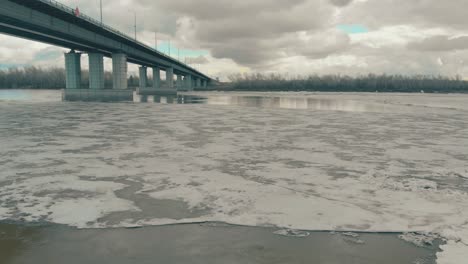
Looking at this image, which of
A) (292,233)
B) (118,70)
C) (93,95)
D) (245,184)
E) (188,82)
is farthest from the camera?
(188,82)

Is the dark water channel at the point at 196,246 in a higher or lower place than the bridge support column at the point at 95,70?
lower

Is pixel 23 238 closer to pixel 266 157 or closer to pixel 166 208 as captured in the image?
pixel 166 208

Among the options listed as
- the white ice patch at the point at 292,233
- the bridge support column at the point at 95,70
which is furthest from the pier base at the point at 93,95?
the white ice patch at the point at 292,233

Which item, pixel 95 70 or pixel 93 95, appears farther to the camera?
pixel 95 70

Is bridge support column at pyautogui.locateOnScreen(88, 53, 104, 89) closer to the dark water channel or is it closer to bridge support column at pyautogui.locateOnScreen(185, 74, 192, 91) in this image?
the dark water channel

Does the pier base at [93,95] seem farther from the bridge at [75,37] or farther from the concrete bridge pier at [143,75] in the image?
the concrete bridge pier at [143,75]

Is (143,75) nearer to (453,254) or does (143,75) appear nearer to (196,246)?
(196,246)

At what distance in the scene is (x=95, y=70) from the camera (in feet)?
195

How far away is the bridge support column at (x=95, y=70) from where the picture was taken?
59094mm

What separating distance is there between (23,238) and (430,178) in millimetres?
8586

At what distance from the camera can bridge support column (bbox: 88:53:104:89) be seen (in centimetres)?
5909

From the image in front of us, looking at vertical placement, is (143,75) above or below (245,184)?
above

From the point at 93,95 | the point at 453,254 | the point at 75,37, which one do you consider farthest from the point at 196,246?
the point at 93,95

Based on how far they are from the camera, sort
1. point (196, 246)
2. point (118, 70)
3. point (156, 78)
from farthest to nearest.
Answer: point (156, 78), point (118, 70), point (196, 246)
